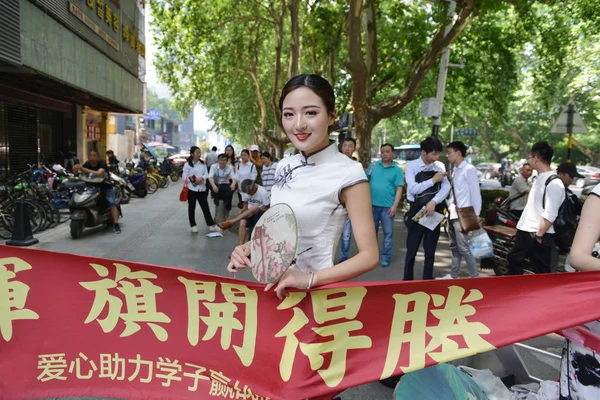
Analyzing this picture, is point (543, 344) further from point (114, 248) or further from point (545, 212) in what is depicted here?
point (114, 248)

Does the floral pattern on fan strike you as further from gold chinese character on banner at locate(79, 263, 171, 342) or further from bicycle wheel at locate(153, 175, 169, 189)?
bicycle wheel at locate(153, 175, 169, 189)

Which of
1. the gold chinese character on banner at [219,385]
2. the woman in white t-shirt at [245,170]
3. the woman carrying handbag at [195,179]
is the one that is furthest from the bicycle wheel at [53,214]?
the gold chinese character on banner at [219,385]

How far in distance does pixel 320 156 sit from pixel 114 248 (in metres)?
6.46

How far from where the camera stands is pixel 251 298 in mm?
1772

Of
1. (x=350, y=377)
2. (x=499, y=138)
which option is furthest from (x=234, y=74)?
(x=499, y=138)

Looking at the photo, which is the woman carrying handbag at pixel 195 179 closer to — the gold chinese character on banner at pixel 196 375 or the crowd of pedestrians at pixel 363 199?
the crowd of pedestrians at pixel 363 199

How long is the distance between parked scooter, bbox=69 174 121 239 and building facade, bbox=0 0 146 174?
275 centimetres

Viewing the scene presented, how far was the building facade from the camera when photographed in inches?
376

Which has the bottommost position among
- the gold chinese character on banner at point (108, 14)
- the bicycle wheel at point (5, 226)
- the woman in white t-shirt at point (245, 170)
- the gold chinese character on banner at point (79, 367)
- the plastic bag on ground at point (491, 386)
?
the bicycle wheel at point (5, 226)

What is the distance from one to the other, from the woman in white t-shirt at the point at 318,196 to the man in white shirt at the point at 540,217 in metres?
3.34

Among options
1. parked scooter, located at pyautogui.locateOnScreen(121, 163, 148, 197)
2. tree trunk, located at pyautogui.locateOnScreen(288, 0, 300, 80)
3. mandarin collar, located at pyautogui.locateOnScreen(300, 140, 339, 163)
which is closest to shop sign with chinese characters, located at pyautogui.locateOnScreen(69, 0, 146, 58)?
parked scooter, located at pyautogui.locateOnScreen(121, 163, 148, 197)

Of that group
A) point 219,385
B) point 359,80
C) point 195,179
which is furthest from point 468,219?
point 359,80

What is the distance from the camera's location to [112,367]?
1878mm

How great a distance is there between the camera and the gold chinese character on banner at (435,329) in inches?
68.6
